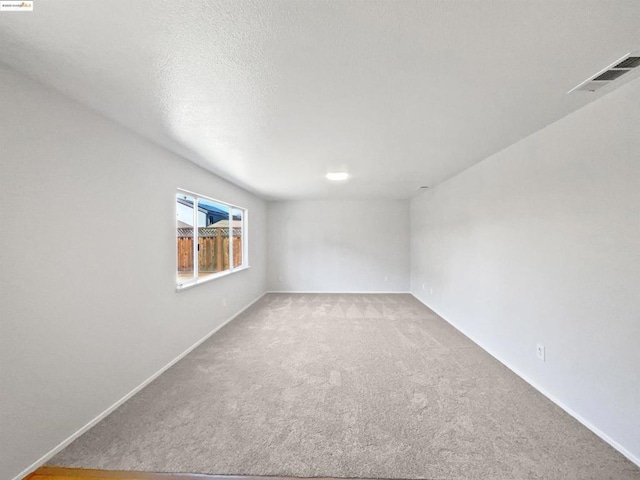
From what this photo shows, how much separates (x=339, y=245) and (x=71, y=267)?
5.20m

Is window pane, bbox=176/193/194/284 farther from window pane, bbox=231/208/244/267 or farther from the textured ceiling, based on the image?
window pane, bbox=231/208/244/267

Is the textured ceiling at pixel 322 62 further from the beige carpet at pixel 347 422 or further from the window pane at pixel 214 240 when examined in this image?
the beige carpet at pixel 347 422

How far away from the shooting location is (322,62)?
54.8 inches

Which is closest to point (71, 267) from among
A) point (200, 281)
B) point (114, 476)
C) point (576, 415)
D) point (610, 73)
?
point (114, 476)

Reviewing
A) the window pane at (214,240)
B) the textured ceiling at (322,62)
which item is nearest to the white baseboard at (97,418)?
the window pane at (214,240)

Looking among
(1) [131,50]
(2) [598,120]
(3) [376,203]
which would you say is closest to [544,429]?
(2) [598,120]

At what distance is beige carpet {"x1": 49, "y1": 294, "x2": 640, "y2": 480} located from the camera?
1562mm

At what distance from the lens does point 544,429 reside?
→ 6.03 ft

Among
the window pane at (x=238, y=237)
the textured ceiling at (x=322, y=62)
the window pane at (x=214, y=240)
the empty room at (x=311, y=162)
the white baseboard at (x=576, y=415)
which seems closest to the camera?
the textured ceiling at (x=322, y=62)

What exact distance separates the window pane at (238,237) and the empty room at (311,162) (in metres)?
2.05

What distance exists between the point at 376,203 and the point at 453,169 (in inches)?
113

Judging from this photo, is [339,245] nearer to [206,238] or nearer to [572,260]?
[206,238]

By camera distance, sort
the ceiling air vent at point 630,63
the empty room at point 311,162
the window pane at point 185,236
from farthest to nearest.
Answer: the window pane at point 185,236 < the ceiling air vent at point 630,63 < the empty room at point 311,162

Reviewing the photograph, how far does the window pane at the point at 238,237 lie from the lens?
5250 millimetres
